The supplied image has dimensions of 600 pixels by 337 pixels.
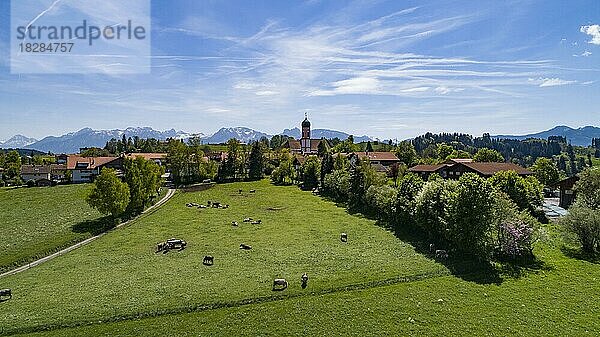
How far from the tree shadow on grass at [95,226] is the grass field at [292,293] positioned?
789 centimetres

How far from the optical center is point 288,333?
84.3 feet

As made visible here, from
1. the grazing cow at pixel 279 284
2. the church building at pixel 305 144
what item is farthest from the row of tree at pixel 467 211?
the church building at pixel 305 144

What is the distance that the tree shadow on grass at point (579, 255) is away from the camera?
41094mm

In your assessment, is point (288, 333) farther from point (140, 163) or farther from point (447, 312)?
point (140, 163)

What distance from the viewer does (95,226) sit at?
59.3 meters

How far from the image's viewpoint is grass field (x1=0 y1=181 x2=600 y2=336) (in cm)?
2652

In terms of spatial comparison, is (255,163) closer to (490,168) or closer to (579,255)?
(490,168)

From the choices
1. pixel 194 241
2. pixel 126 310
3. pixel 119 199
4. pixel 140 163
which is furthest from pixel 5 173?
pixel 126 310

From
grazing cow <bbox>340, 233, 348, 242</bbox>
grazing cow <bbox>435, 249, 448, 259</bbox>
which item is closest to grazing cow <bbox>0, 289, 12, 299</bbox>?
grazing cow <bbox>340, 233, 348, 242</bbox>

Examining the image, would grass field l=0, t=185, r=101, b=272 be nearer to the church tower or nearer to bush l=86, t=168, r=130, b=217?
bush l=86, t=168, r=130, b=217

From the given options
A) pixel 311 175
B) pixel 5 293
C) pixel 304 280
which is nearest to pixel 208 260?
pixel 304 280

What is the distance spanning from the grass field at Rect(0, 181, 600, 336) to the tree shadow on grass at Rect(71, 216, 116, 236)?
7891mm

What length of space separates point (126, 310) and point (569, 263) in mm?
41737

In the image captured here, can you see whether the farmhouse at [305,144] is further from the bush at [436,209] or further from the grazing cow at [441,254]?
the grazing cow at [441,254]
